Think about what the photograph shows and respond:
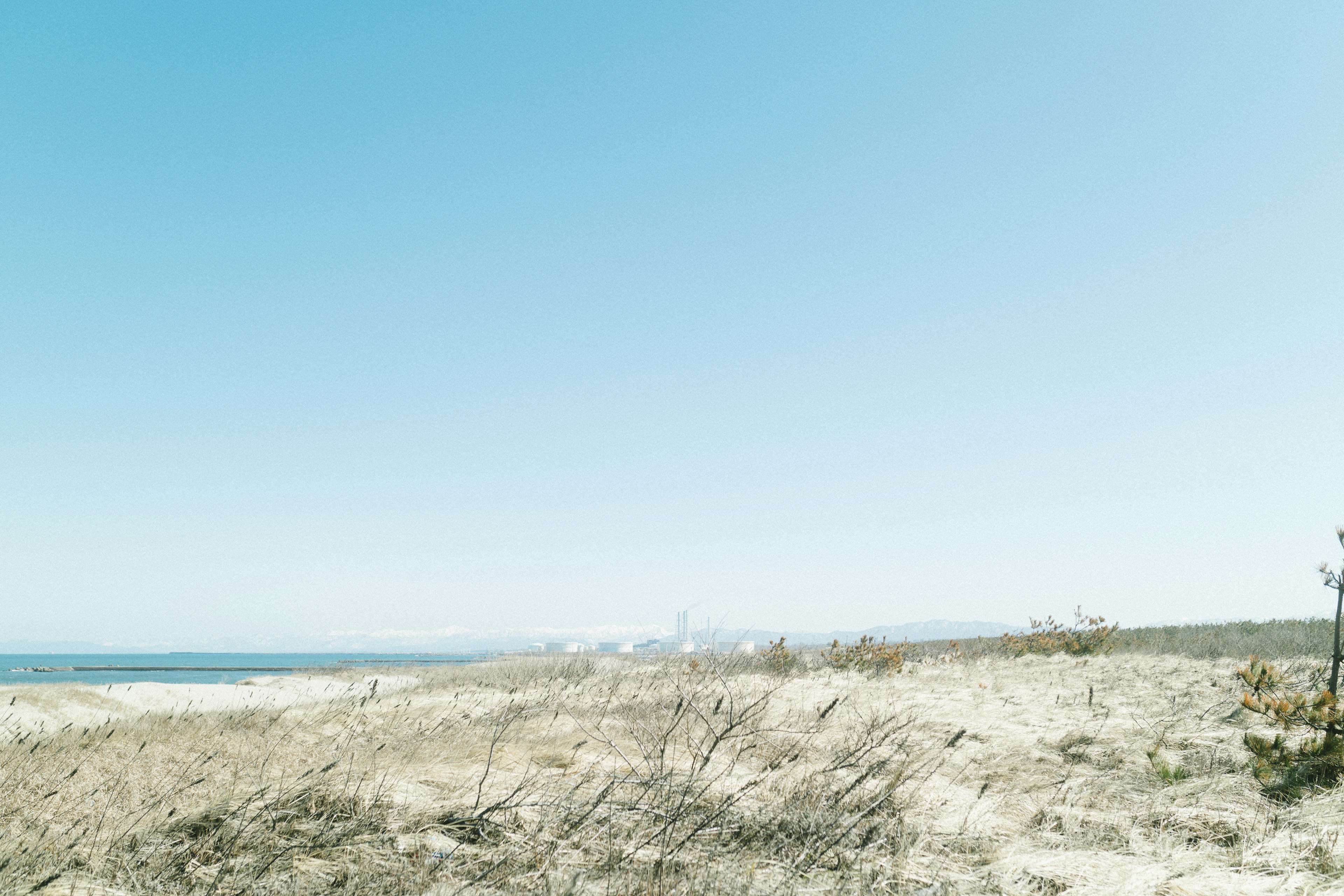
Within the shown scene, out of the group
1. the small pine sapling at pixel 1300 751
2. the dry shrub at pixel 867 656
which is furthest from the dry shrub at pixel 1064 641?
the small pine sapling at pixel 1300 751

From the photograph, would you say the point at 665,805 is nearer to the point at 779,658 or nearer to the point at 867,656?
the point at 779,658

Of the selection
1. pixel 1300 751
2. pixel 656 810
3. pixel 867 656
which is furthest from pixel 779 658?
pixel 656 810

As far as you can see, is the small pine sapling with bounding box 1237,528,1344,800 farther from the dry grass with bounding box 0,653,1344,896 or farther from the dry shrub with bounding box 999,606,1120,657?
the dry shrub with bounding box 999,606,1120,657

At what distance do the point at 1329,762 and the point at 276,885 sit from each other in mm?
6794

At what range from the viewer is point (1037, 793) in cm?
489

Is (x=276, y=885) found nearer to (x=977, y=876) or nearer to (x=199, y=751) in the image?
(x=977, y=876)

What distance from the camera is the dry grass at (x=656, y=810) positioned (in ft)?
10.0

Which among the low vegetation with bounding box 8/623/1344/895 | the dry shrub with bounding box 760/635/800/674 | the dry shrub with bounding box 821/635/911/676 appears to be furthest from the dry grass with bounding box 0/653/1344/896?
the dry shrub with bounding box 760/635/800/674

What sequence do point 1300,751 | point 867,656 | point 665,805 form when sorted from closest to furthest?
point 665,805 < point 1300,751 < point 867,656

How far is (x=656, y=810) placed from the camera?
362cm

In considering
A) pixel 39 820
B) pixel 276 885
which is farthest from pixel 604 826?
pixel 39 820

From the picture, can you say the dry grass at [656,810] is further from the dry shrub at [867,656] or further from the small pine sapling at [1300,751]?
the dry shrub at [867,656]

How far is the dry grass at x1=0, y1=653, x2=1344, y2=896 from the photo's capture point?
3.06 m

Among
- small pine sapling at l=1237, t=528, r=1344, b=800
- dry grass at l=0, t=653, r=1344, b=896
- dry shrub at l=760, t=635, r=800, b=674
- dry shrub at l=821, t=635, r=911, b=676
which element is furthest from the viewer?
dry shrub at l=760, t=635, r=800, b=674
